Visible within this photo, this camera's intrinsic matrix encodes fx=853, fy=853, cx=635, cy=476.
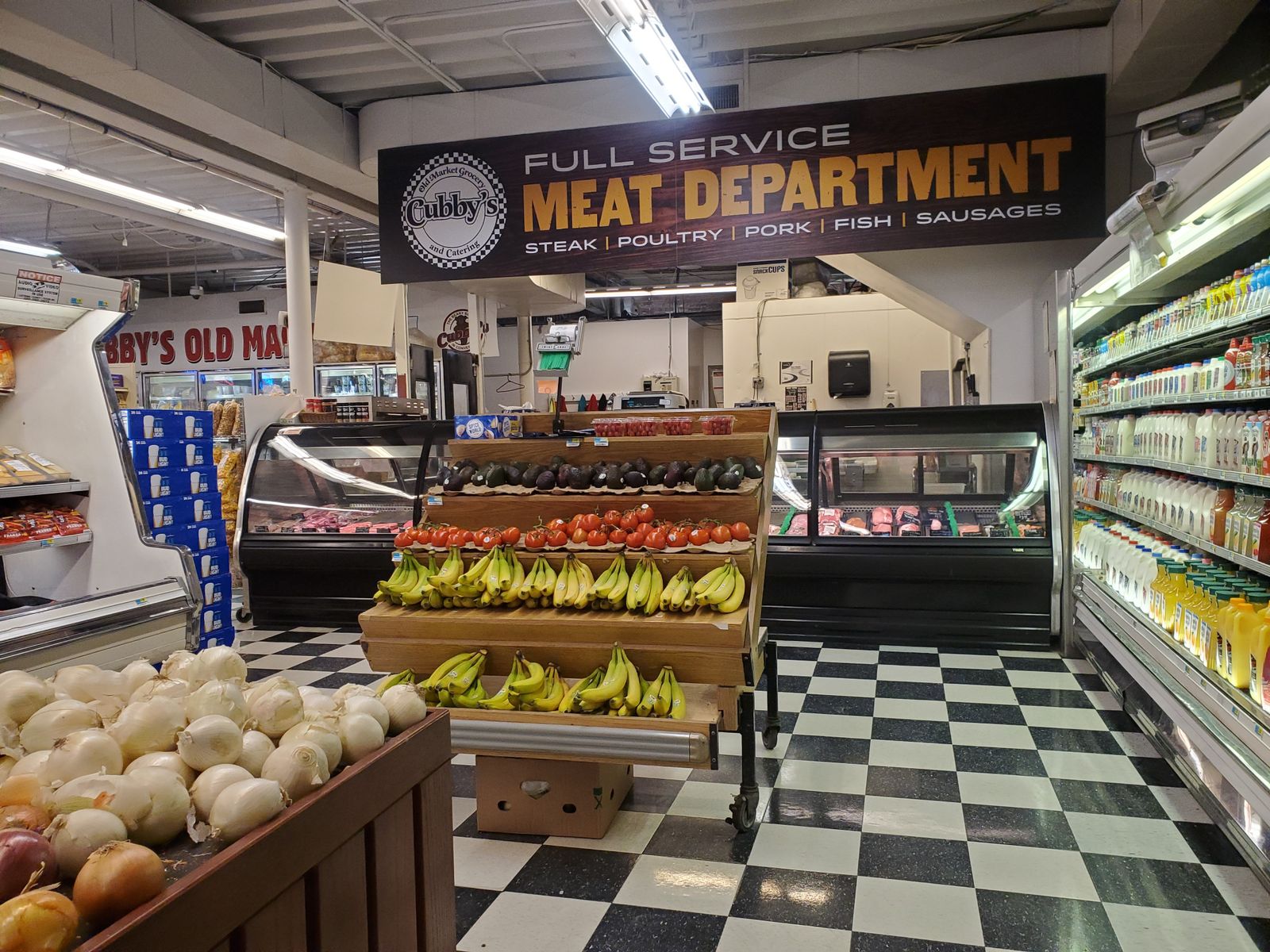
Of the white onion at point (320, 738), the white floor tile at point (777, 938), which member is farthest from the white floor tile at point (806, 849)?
the white onion at point (320, 738)

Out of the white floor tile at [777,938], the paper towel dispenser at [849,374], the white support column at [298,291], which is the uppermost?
the white support column at [298,291]

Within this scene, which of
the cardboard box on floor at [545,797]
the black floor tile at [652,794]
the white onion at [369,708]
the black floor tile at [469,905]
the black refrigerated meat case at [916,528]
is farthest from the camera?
the black refrigerated meat case at [916,528]

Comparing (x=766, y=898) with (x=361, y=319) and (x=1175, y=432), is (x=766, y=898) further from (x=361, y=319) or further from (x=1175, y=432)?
(x=361, y=319)

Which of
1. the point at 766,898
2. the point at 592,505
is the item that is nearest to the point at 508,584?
the point at 592,505

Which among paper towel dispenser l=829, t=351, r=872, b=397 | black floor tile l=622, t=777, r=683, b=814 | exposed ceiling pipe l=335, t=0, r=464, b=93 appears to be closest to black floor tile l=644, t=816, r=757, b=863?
black floor tile l=622, t=777, r=683, b=814

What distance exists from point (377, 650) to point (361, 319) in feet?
13.5

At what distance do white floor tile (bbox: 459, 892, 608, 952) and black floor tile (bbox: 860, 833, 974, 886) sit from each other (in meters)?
0.91

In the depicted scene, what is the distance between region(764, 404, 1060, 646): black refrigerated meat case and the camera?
5.17 m

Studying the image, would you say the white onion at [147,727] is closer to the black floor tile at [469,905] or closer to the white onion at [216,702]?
the white onion at [216,702]

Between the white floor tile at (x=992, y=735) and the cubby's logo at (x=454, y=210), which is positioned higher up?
the cubby's logo at (x=454, y=210)

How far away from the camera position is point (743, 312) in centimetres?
893

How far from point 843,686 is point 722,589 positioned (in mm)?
1873

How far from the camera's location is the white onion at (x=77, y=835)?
3.58 ft

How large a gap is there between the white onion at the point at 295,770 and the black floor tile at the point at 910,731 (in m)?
3.09
